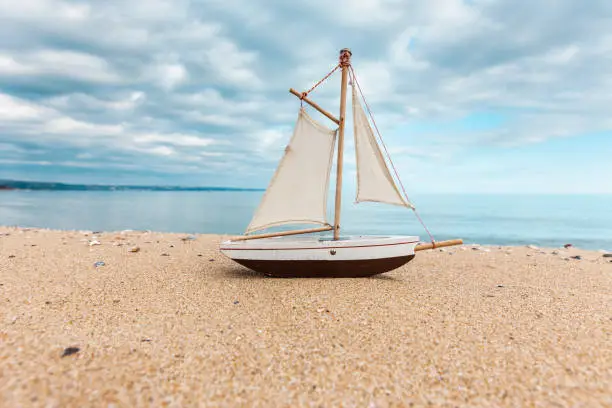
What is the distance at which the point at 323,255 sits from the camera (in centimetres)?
1045

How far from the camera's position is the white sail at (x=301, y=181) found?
37.0 feet

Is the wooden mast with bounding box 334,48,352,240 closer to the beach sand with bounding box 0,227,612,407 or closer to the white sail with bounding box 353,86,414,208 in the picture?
the white sail with bounding box 353,86,414,208

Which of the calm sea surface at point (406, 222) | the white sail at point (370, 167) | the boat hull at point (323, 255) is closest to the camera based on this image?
the boat hull at point (323, 255)

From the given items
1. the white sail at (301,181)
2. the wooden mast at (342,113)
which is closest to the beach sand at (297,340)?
the white sail at (301,181)

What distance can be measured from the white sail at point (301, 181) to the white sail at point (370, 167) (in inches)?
36.1

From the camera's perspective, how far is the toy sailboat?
412 inches

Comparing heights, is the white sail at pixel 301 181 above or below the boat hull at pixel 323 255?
above

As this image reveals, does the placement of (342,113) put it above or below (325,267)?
above

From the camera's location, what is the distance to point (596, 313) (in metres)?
7.93

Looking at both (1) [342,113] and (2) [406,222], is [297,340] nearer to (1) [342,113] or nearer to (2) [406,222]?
(1) [342,113]

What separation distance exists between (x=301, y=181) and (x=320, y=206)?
1.08 metres

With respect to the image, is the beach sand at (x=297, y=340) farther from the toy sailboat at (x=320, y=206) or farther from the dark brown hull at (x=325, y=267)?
the toy sailboat at (x=320, y=206)

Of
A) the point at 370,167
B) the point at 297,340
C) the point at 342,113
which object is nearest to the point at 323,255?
the point at 370,167

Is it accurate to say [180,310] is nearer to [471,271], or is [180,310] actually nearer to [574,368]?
[574,368]
